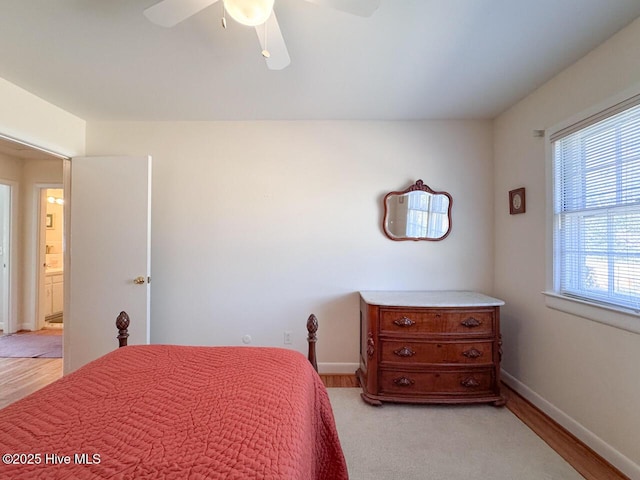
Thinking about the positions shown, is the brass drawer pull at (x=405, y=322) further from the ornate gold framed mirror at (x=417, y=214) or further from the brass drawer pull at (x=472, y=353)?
the ornate gold framed mirror at (x=417, y=214)

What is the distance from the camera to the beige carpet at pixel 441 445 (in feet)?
5.49

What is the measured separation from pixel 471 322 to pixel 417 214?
42.7 inches

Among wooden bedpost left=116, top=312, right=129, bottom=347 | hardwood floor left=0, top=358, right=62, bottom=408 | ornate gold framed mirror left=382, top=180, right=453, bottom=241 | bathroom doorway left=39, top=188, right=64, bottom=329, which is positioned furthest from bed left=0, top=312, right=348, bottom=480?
bathroom doorway left=39, top=188, right=64, bottom=329

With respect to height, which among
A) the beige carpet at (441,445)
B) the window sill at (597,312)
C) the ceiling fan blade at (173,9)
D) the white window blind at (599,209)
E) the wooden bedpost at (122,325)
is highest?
the ceiling fan blade at (173,9)

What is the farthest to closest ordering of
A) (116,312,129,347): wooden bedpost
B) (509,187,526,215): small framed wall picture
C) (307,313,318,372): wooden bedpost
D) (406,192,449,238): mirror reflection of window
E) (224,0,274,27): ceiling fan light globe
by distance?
(406,192,449,238): mirror reflection of window → (509,187,526,215): small framed wall picture → (116,312,129,347): wooden bedpost → (307,313,318,372): wooden bedpost → (224,0,274,27): ceiling fan light globe

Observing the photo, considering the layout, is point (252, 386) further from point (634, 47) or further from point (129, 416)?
point (634, 47)

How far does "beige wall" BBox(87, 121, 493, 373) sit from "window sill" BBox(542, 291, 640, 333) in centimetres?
79

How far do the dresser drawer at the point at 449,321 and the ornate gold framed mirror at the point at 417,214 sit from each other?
2.70 ft

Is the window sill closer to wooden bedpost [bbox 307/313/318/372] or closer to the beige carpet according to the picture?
the beige carpet

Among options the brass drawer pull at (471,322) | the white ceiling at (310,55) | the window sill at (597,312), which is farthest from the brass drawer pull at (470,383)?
the white ceiling at (310,55)

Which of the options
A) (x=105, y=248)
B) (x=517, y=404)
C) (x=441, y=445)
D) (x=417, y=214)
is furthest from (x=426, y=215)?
(x=105, y=248)

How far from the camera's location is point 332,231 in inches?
115

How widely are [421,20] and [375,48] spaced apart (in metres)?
0.31

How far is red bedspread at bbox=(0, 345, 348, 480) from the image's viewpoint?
768 mm
